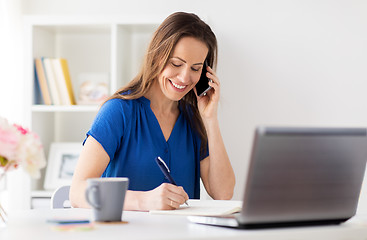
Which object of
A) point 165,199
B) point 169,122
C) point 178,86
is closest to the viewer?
point 165,199

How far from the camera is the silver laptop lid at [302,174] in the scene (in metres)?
0.99

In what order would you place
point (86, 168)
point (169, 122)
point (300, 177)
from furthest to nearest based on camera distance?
point (169, 122)
point (86, 168)
point (300, 177)

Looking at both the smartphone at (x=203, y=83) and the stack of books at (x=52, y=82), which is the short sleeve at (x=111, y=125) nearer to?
the smartphone at (x=203, y=83)

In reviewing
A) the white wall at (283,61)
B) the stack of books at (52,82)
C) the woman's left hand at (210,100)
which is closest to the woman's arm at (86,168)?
the woman's left hand at (210,100)

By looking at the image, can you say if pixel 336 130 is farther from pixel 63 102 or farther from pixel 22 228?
pixel 63 102

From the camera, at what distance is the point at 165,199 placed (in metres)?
1.39

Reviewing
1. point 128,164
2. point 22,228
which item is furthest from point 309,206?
point 128,164

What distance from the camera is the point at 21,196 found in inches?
114

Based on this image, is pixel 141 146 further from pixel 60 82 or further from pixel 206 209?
pixel 60 82

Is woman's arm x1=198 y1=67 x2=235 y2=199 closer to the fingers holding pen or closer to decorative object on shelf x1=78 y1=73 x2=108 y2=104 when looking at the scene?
the fingers holding pen

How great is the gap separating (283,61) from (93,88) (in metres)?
1.12

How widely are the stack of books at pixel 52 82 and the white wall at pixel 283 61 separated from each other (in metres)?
0.46

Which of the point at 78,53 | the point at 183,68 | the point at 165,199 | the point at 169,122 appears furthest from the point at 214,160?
the point at 78,53

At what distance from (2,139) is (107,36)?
7.08ft
